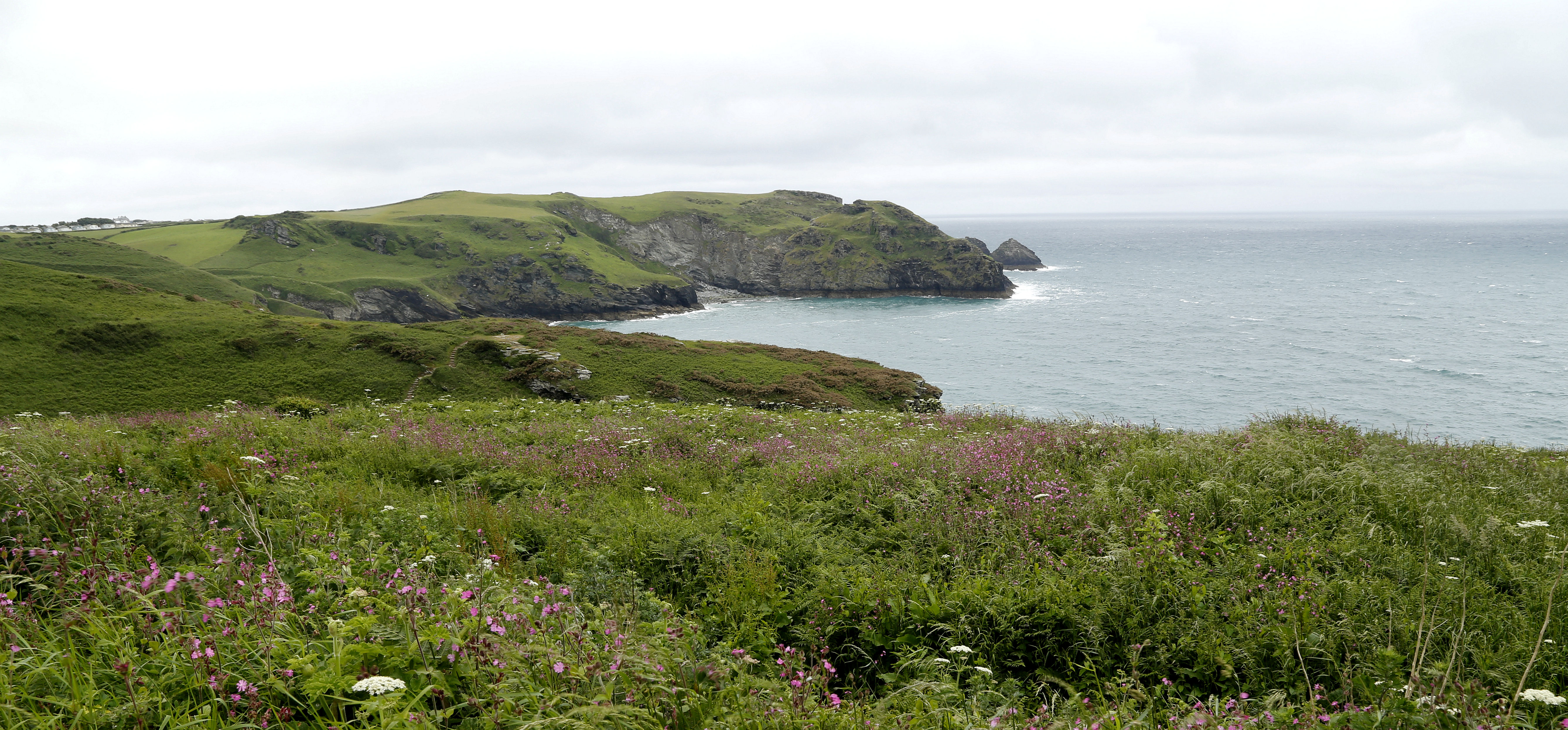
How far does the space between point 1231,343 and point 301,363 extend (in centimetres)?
10677

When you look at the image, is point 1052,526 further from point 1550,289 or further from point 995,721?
point 1550,289

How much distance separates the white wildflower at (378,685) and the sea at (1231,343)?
14869 millimetres

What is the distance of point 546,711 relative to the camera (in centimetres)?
335

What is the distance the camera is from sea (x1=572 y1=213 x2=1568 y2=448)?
6044 cm

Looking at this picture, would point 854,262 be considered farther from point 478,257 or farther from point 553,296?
point 478,257

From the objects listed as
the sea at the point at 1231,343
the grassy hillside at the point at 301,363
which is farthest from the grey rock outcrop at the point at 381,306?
the grassy hillside at the point at 301,363

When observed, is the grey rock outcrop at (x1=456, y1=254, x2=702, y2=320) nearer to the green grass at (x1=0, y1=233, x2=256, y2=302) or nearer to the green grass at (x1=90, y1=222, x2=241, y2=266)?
the green grass at (x1=0, y1=233, x2=256, y2=302)

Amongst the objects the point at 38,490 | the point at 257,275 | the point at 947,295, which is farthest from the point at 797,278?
the point at 38,490

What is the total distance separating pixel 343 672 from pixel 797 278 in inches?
7001

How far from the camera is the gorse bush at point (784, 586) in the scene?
3670 mm

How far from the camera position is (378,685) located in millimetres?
3166

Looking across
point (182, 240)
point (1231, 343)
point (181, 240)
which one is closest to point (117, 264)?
point (182, 240)

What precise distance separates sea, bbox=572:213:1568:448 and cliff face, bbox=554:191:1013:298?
28.9ft

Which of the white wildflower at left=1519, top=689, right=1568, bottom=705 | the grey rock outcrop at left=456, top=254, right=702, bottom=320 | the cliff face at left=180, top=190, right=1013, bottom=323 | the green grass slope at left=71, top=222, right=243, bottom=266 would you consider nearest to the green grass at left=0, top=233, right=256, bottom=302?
the cliff face at left=180, top=190, right=1013, bottom=323
